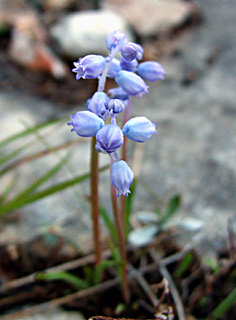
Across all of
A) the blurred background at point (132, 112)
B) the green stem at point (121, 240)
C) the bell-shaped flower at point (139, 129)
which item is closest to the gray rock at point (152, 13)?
the blurred background at point (132, 112)

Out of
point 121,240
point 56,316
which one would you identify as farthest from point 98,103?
point 56,316

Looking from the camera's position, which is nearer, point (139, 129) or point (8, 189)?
point (139, 129)

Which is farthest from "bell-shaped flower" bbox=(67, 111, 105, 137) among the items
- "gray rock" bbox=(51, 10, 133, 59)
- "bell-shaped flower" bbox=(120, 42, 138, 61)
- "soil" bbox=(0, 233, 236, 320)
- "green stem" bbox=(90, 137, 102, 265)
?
"gray rock" bbox=(51, 10, 133, 59)

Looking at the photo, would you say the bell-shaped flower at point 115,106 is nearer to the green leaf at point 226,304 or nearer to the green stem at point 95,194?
the green stem at point 95,194

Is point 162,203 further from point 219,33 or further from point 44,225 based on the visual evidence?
point 219,33

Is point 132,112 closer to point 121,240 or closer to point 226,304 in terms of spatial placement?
point 121,240

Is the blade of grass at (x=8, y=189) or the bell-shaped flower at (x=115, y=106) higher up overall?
the blade of grass at (x=8, y=189)

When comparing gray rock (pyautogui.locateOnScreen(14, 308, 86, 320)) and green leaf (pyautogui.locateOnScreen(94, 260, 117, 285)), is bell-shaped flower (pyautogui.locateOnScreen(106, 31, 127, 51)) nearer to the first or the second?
green leaf (pyautogui.locateOnScreen(94, 260, 117, 285))
